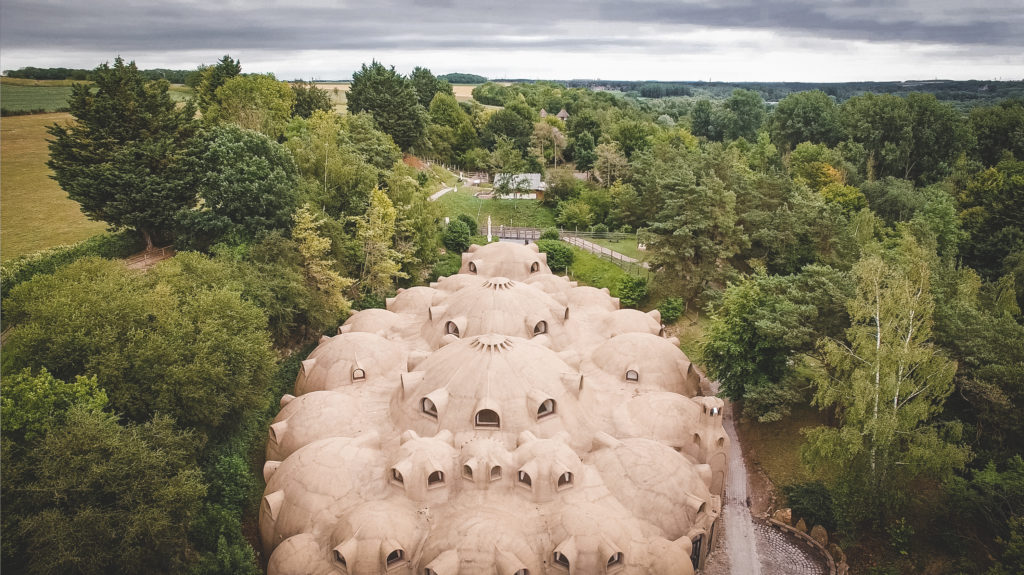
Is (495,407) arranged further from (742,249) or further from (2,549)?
(742,249)

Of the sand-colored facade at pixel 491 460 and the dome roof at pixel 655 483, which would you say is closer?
the sand-colored facade at pixel 491 460

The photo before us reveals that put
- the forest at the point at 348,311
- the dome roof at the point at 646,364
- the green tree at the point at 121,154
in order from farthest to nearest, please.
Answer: the green tree at the point at 121,154 → the dome roof at the point at 646,364 → the forest at the point at 348,311

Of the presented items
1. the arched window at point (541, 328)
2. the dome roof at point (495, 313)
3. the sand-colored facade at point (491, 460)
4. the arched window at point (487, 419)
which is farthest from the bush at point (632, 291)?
the arched window at point (487, 419)

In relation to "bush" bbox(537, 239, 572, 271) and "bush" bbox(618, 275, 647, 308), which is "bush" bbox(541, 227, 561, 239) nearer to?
"bush" bbox(537, 239, 572, 271)

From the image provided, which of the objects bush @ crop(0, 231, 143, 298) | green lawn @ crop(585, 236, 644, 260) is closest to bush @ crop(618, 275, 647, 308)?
green lawn @ crop(585, 236, 644, 260)

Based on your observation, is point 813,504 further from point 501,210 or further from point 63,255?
point 501,210

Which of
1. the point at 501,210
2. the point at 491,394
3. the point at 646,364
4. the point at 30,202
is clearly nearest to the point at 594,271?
the point at 501,210

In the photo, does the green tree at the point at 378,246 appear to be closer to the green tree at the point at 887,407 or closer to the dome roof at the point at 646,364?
the dome roof at the point at 646,364
